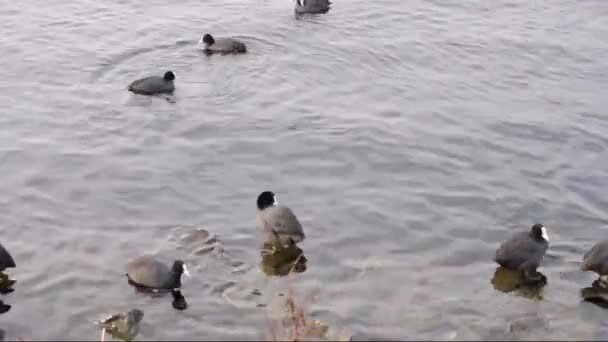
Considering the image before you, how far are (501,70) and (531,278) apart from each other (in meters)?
8.19

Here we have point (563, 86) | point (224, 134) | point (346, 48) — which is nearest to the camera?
point (224, 134)

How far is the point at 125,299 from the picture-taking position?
1172 cm

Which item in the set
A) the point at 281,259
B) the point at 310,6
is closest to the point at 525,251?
the point at 281,259

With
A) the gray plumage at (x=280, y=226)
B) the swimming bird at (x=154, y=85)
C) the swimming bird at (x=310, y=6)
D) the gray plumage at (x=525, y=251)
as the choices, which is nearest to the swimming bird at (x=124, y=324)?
the gray plumage at (x=280, y=226)

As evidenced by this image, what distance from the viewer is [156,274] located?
1167cm

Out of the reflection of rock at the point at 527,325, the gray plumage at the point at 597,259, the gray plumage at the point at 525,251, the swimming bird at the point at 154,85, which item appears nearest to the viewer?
the reflection of rock at the point at 527,325

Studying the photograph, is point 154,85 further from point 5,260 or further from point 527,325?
point 527,325

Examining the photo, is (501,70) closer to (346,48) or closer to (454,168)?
(346,48)

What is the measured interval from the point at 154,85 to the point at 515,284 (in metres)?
8.19

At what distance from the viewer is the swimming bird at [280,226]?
12.7 metres

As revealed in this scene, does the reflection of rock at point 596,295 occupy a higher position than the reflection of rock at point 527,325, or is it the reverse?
the reflection of rock at point 527,325

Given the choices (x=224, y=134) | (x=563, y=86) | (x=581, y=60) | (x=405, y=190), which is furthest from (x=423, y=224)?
(x=581, y=60)

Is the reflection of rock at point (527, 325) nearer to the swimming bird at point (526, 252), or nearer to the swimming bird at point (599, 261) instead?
the swimming bird at point (526, 252)

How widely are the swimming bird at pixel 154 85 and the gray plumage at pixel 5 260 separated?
20.4 feet
